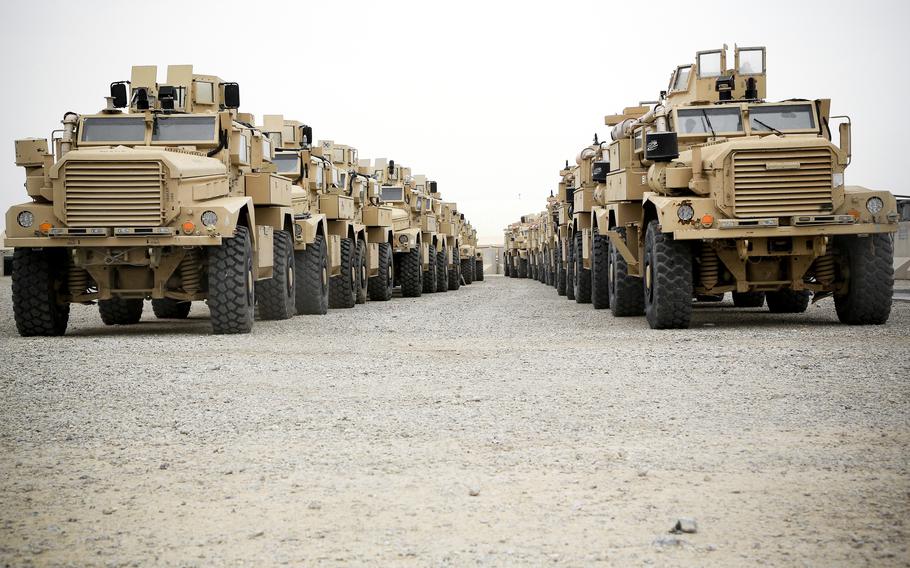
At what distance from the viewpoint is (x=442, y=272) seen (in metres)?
32.5

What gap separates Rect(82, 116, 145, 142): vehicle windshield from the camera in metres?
13.9

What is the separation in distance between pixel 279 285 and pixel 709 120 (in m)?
6.48

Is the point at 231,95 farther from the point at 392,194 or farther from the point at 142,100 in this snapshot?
the point at 392,194

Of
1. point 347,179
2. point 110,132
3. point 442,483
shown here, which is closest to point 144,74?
point 110,132

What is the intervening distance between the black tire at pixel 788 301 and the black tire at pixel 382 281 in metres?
9.70

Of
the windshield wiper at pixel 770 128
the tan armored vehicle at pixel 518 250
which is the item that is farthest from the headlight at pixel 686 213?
the tan armored vehicle at pixel 518 250

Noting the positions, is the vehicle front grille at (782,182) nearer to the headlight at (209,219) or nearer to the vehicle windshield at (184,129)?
the headlight at (209,219)

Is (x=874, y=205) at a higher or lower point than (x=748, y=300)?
higher

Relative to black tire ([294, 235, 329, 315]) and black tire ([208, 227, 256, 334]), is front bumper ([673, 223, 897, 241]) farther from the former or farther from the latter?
black tire ([294, 235, 329, 315])

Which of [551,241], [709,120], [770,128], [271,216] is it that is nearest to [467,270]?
[551,241]

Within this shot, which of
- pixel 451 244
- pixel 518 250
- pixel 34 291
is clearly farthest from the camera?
pixel 518 250

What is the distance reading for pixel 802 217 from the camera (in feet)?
40.0

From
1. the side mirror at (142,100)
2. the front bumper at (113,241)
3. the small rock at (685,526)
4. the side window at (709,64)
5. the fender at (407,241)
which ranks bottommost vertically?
the small rock at (685,526)

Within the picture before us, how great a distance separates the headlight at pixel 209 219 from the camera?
1245 centimetres
